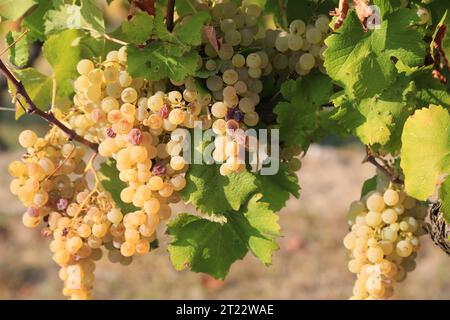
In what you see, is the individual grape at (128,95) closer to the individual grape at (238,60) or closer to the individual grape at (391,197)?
the individual grape at (238,60)

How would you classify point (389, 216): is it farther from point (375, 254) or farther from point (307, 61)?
point (307, 61)

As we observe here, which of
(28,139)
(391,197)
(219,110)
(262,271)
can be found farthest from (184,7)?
(262,271)

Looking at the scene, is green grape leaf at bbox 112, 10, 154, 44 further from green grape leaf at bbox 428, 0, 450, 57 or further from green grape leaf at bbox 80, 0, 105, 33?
green grape leaf at bbox 428, 0, 450, 57
